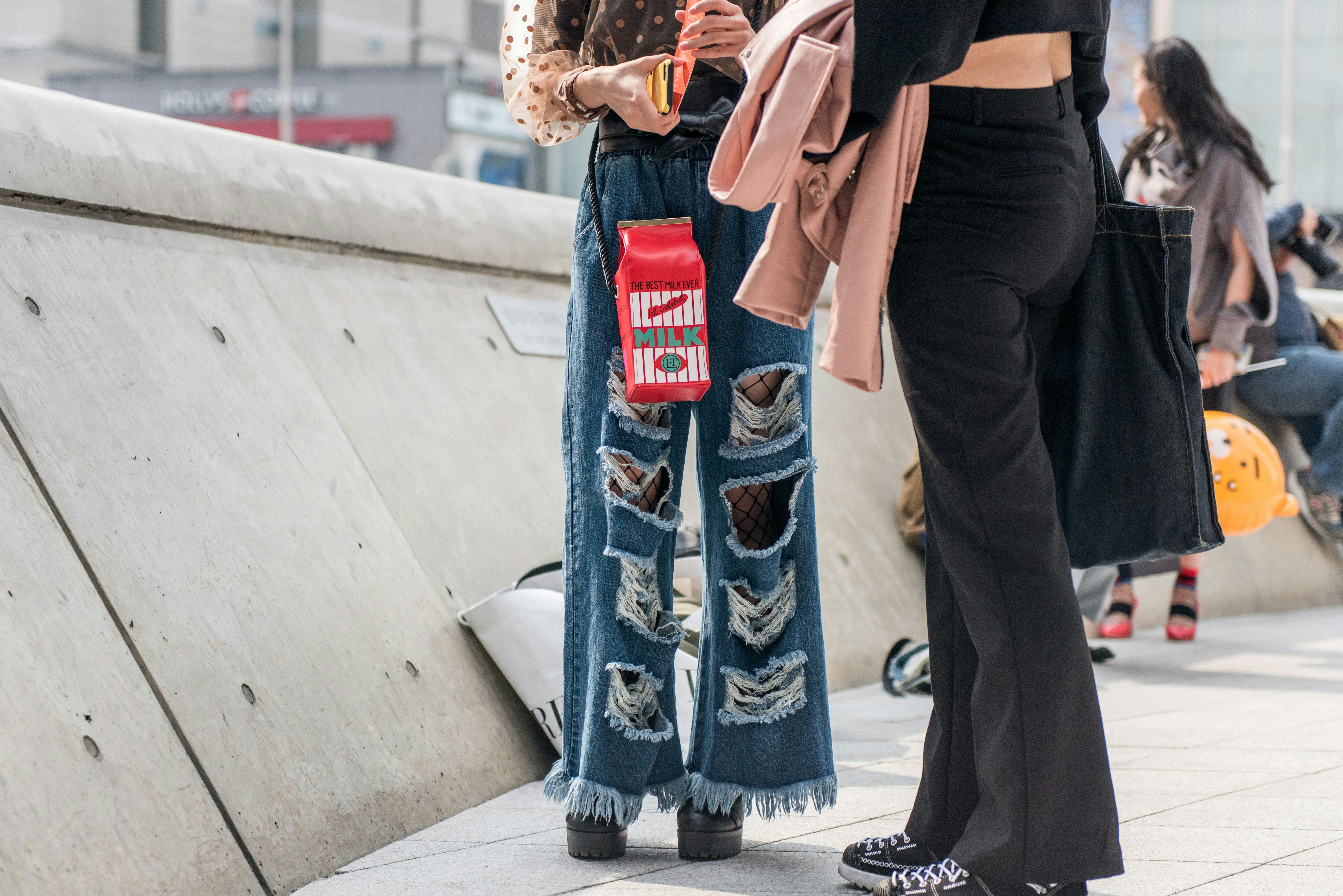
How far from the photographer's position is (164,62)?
44.4 m

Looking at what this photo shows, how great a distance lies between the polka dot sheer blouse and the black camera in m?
4.23

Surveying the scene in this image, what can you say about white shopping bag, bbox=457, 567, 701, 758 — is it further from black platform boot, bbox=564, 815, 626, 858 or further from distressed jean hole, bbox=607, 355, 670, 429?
distressed jean hole, bbox=607, 355, 670, 429

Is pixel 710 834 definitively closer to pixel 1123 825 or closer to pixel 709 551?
pixel 709 551

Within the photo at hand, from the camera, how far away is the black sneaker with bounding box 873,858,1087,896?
1.88 meters

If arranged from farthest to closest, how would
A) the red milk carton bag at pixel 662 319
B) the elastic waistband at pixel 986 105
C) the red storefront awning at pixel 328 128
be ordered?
the red storefront awning at pixel 328 128, the red milk carton bag at pixel 662 319, the elastic waistband at pixel 986 105

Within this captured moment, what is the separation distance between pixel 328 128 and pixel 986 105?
39534mm

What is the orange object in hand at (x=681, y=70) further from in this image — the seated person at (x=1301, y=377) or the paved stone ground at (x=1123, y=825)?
the seated person at (x=1301, y=377)

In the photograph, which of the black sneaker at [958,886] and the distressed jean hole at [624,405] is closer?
the black sneaker at [958,886]

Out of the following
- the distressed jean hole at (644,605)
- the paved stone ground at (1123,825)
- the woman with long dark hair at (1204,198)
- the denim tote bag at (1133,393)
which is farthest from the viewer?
the woman with long dark hair at (1204,198)

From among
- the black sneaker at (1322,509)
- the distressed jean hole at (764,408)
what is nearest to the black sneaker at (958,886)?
the distressed jean hole at (764,408)

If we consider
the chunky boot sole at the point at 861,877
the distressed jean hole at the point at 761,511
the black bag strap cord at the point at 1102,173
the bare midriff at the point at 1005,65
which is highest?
the bare midriff at the point at 1005,65

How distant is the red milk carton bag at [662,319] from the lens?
230cm

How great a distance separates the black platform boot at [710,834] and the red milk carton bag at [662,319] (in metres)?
0.73

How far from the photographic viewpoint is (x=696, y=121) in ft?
7.73
